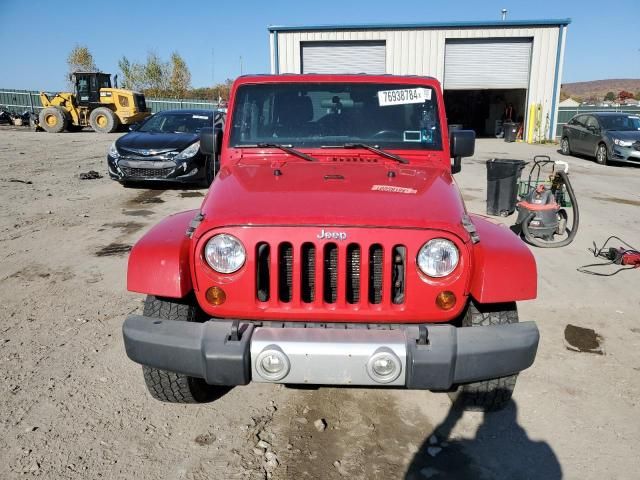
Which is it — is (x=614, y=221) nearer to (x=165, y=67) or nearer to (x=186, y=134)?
(x=186, y=134)

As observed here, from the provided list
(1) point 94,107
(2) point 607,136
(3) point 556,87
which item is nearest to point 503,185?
(2) point 607,136

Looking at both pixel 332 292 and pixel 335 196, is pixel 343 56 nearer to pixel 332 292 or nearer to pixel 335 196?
pixel 335 196

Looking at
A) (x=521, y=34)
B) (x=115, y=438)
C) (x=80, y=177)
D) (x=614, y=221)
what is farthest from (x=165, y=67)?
(x=115, y=438)

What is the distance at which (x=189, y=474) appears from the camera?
2645mm

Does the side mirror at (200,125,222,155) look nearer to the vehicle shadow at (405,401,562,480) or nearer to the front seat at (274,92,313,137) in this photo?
the front seat at (274,92,313,137)

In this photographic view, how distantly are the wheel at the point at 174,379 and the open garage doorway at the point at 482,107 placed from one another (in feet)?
91.9

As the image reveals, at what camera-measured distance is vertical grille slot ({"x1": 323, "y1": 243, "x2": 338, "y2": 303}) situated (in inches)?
103

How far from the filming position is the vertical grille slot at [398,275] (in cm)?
263

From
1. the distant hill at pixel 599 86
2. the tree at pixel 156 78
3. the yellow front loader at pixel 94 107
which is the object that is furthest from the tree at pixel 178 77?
the distant hill at pixel 599 86

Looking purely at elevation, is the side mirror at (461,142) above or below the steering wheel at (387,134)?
below

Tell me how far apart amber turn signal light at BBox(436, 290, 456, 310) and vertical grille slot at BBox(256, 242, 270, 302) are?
857 mm

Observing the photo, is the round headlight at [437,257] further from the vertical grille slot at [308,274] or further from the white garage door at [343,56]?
the white garage door at [343,56]

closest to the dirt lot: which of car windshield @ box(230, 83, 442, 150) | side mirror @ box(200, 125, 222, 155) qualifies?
side mirror @ box(200, 125, 222, 155)

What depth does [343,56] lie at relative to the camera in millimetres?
24125
